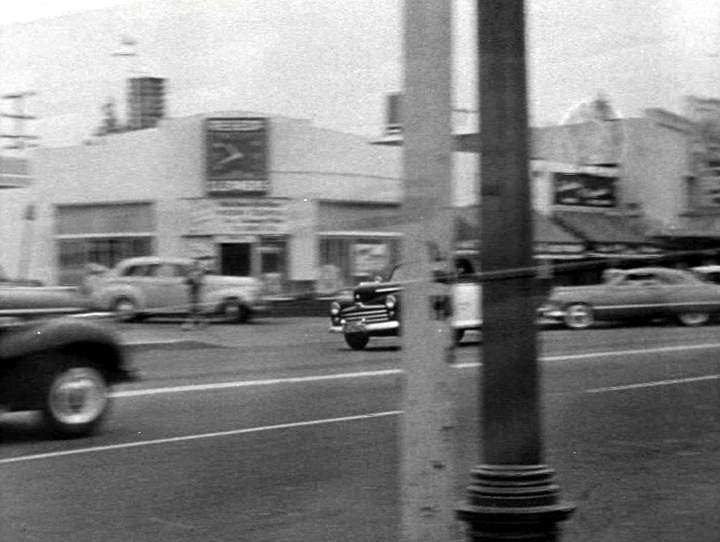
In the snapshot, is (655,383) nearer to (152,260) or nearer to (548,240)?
(152,260)

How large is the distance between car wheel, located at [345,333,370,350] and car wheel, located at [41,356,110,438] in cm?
805

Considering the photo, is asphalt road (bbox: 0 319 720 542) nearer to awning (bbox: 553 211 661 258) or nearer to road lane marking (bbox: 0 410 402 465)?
road lane marking (bbox: 0 410 402 465)

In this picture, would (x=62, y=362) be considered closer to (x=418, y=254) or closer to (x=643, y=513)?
(x=643, y=513)

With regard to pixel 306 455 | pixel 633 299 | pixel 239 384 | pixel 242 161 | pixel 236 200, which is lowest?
pixel 306 455

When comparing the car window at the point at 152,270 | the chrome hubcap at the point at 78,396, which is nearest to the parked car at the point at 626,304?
the car window at the point at 152,270

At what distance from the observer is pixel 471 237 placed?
17.0ft

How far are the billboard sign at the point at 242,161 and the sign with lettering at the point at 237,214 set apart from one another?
8 centimetres

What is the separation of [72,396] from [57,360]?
11.6 inches

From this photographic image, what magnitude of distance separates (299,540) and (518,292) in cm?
272

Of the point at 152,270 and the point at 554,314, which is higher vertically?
the point at 152,270

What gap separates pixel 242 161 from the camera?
9.00m

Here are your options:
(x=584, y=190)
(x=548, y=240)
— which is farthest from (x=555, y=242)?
(x=584, y=190)

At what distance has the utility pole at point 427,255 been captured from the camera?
434 cm

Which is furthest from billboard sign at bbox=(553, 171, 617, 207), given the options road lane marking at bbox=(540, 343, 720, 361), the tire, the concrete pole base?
road lane marking at bbox=(540, 343, 720, 361)
